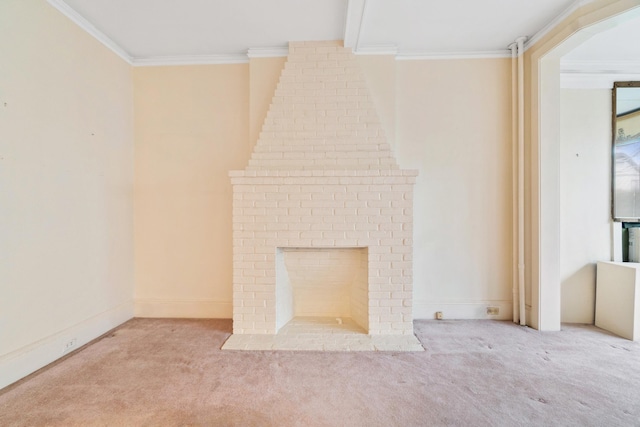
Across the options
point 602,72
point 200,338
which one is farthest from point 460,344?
point 602,72

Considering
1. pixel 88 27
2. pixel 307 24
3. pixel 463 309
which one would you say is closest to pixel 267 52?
pixel 307 24

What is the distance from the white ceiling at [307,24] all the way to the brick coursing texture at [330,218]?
Answer: 0.82 m

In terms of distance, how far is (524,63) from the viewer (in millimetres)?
2805

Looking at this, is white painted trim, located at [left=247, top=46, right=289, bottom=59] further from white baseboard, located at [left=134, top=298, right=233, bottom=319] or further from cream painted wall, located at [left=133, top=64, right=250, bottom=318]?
white baseboard, located at [left=134, top=298, right=233, bottom=319]

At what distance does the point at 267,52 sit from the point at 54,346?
3.24 m

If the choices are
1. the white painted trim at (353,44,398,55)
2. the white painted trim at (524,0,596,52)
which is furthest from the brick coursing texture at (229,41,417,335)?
the white painted trim at (524,0,596,52)

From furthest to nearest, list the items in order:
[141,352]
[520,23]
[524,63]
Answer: [524,63], [520,23], [141,352]

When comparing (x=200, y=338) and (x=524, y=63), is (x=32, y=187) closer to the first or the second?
(x=200, y=338)

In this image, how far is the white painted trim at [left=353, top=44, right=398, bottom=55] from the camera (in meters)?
2.80

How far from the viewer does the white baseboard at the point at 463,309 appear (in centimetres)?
290

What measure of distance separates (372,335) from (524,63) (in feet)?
10.3

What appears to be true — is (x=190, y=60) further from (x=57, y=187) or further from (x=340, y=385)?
(x=340, y=385)

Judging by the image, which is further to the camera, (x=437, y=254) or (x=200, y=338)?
(x=437, y=254)

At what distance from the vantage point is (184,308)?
9.89 ft
